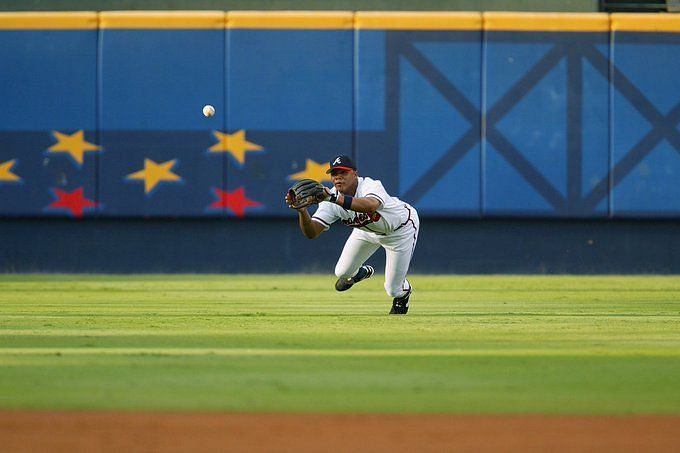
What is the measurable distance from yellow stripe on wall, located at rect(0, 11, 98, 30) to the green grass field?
6041 mm

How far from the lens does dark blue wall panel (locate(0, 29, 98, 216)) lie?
1819cm

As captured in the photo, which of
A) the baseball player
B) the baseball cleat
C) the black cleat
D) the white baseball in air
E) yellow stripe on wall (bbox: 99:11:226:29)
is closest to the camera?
the baseball player

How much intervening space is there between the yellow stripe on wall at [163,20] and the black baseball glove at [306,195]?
28.7 feet

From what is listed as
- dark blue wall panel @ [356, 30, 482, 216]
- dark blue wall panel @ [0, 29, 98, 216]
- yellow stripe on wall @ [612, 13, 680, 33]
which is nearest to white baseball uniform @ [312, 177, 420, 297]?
dark blue wall panel @ [356, 30, 482, 216]

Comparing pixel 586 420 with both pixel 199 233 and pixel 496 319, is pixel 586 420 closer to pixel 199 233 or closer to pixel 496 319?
pixel 496 319

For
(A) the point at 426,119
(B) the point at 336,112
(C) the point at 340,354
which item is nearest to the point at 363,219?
(C) the point at 340,354

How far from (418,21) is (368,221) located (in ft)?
26.9

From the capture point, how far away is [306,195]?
32.6 feet

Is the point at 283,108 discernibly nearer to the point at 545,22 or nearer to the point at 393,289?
the point at 545,22

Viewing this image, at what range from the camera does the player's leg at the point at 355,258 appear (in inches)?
448

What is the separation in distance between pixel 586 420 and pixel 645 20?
14.3m

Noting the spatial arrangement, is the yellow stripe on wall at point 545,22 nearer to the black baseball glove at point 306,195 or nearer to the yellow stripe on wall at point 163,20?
the yellow stripe on wall at point 163,20

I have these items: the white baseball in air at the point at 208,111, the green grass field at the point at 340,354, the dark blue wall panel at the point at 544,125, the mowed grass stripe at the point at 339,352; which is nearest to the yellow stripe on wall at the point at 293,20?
the white baseball in air at the point at 208,111

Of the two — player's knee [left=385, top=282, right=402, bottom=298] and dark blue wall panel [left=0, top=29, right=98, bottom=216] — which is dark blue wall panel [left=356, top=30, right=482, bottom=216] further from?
player's knee [left=385, top=282, right=402, bottom=298]
